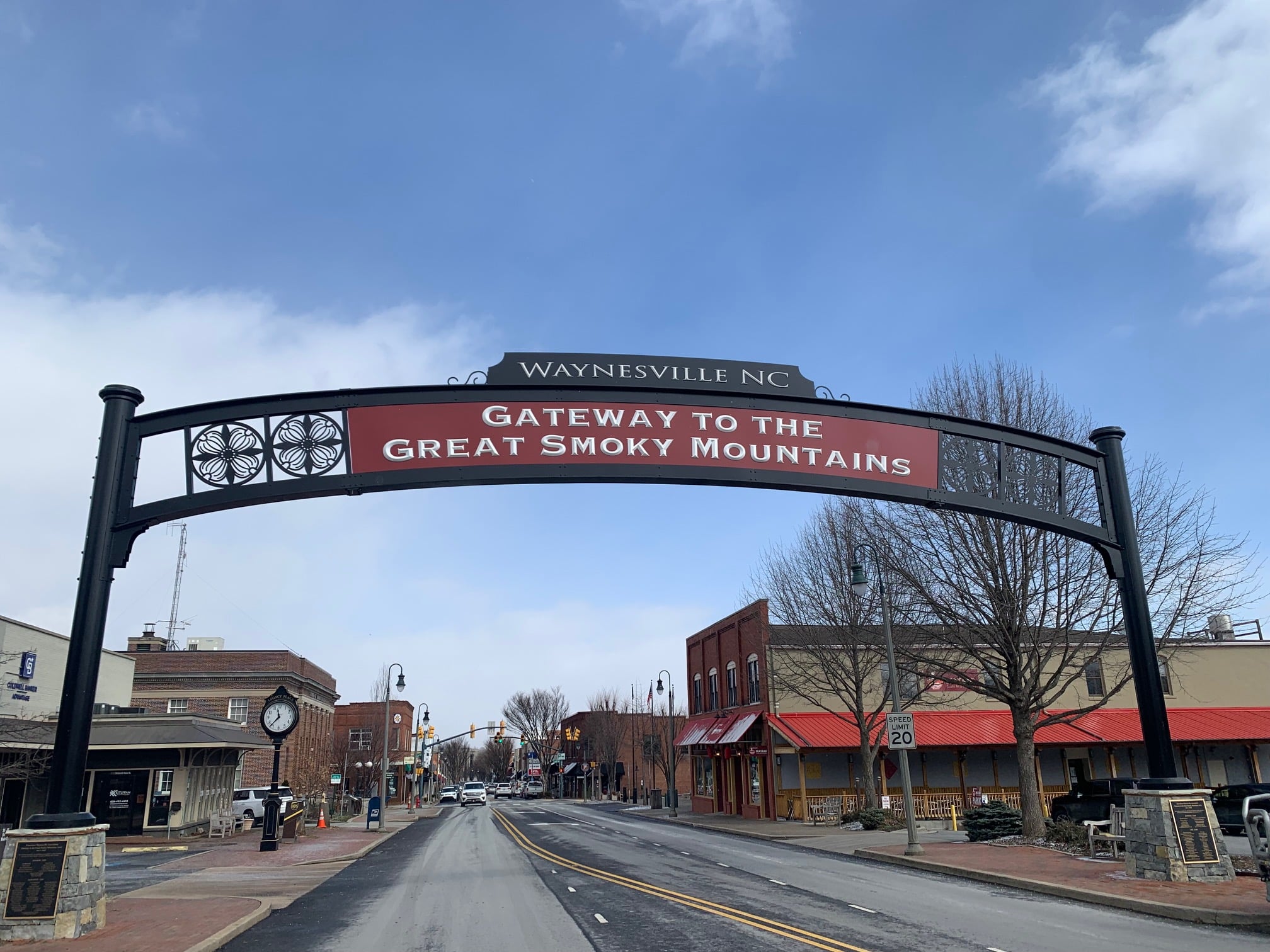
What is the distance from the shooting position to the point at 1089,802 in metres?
24.0

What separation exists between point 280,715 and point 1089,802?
2317 cm

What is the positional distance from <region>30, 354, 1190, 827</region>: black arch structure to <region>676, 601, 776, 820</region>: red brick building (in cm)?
2384

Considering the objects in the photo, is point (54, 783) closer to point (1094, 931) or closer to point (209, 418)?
point (209, 418)

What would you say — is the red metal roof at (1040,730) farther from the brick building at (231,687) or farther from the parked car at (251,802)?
the brick building at (231,687)

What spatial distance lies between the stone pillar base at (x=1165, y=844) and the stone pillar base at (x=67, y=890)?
46.7ft

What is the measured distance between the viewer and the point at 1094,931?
34.9 ft

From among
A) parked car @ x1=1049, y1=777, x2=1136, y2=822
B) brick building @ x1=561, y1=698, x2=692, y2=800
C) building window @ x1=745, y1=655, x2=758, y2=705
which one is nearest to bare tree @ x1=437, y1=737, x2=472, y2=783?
brick building @ x1=561, y1=698, x2=692, y2=800

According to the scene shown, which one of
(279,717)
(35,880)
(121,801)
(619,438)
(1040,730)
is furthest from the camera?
(1040,730)

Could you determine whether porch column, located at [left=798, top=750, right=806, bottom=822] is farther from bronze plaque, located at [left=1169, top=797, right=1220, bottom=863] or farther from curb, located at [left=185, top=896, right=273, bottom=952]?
curb, located at [left=185, top=896, right=273, bottom=952]

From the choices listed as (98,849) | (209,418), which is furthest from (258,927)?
(209,418)

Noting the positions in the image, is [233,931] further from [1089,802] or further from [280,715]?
[1089,802]

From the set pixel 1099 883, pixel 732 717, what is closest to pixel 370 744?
pixel 732 717

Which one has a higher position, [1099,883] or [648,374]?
[648,374]

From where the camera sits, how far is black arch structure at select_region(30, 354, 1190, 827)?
11773mm
